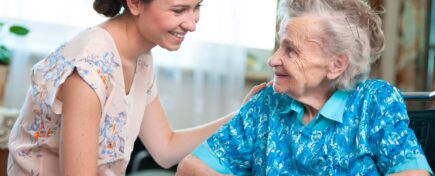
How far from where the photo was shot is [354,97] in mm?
1665

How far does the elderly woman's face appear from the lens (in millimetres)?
1642

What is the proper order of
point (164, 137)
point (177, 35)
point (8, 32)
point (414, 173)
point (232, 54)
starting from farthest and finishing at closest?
1. point (232, 54)
2. point (8, 32)
3. point (164, 137)
4. point (177, 35)
5. point (414, 173)

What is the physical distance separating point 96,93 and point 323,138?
0.58 metres

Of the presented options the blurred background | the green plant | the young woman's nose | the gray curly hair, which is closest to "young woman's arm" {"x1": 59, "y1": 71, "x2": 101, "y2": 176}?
the young woman's nose

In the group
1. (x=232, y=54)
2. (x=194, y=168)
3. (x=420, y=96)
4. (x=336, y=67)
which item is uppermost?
(x=336, y=67)

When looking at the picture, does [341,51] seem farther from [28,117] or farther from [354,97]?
[28,117]

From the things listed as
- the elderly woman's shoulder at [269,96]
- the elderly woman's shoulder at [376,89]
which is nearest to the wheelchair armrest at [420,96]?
the elderly woman's shoulder at [376,89]

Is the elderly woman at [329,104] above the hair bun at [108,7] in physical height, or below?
below

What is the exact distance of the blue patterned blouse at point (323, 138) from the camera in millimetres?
1558

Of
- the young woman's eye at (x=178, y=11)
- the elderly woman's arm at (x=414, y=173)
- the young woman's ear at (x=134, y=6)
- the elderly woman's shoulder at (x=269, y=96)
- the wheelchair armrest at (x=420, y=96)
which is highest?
the young woman's ear at (x=134, y=6)

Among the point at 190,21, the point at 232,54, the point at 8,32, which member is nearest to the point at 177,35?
the point at 190,21

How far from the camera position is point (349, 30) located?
5.31 ft

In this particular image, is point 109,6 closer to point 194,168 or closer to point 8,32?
point 194,168

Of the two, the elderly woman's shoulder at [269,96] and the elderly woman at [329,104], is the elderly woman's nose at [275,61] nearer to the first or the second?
the elderly woman at [329,104]
